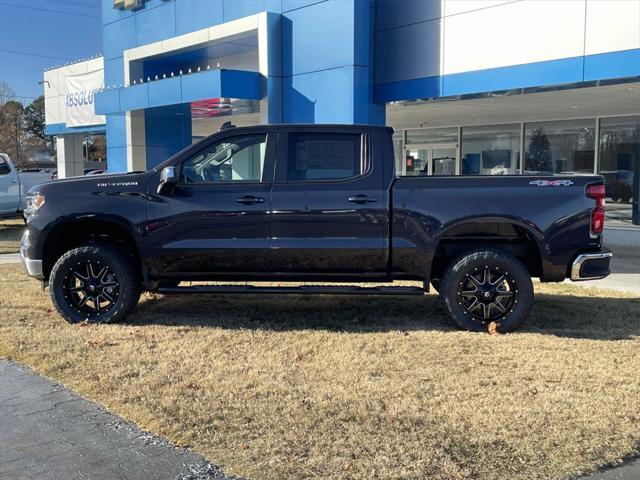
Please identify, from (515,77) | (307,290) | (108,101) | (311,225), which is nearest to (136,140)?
(108,101)

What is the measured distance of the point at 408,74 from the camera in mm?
13008

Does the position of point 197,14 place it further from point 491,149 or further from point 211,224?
point 211,224

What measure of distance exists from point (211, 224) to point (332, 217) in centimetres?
→ 121

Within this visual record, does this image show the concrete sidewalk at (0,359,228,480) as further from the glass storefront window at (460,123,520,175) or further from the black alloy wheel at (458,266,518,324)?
the glass storefront window at (460,123,520,175)

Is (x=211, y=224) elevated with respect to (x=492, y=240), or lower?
elevated

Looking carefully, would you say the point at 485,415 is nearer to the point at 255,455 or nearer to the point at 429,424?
the point at 429,424

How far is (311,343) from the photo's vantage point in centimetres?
591

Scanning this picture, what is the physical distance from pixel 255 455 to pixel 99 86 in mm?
24496

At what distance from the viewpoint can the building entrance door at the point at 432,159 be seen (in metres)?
21.3

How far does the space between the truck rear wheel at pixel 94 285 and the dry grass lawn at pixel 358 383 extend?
0.21 metres

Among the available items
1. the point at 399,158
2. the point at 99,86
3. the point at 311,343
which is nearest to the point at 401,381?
the point at 311,343

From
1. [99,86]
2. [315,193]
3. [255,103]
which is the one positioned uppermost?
[99,86]

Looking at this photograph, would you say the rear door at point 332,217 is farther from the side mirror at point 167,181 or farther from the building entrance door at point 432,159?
the building entrance door at point 432,159

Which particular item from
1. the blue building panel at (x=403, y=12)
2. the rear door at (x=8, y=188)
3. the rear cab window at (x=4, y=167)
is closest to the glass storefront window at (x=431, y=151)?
the blue building panel at (x=403, y=12)
